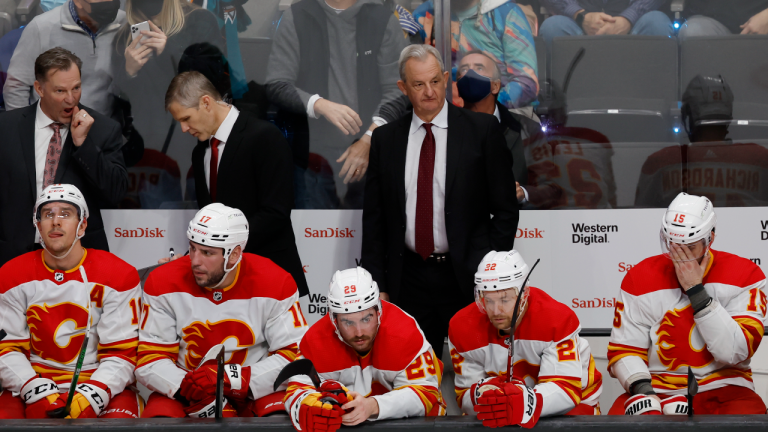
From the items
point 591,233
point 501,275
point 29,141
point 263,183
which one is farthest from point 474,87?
point 29,141

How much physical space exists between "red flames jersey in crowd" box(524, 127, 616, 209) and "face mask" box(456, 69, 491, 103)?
404mm

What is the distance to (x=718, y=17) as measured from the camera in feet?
16.3

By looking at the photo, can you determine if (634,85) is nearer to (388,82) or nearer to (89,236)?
(388,82)

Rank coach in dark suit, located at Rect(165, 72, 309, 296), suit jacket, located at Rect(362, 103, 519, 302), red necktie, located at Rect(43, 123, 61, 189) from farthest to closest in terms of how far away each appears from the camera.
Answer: red necktie, located at Rect(43, 123, 61, 189), coach in dark suit, located at Rect(165, 72, 309, 296), suit jacket, located at Rect(362, 103, 519, 302)

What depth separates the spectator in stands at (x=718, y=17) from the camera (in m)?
4.93

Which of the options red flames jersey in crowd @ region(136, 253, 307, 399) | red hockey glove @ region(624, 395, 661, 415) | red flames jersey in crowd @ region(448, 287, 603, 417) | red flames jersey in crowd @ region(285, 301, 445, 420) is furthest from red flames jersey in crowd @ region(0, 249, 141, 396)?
red hockey glove @ region(624, 395, 661, 415)

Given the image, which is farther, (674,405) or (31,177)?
(31,177)

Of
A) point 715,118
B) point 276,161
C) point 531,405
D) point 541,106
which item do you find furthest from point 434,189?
point 715,118

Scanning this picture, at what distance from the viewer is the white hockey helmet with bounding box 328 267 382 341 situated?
3.12m

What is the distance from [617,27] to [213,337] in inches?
120

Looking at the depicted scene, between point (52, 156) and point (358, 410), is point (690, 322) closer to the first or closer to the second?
point (358, 410)

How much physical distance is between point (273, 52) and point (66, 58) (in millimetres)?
1195

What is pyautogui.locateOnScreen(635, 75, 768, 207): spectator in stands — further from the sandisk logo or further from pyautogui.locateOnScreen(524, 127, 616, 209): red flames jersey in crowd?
the sandisk logo

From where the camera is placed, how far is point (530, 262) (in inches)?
189
